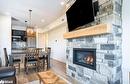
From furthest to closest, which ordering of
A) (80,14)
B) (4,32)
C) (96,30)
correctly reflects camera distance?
1. (4,32)
2. (80,14)
3. (96,30)

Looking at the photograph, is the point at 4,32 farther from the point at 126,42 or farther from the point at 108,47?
the point at 126,42

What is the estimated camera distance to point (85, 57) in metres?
3.29

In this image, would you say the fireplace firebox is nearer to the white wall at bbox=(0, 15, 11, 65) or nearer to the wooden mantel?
the wooden mantel

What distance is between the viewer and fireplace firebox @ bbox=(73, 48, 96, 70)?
9.39 feet

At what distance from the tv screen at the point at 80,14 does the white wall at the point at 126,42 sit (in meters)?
0.71

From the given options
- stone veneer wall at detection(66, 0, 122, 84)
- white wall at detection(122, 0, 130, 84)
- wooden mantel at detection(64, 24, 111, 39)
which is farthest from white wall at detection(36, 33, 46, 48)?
white wall at detection(122, 0, 130, 84)

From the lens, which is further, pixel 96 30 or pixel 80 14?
pixel 80 14

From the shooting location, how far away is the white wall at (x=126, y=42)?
7.62 ft

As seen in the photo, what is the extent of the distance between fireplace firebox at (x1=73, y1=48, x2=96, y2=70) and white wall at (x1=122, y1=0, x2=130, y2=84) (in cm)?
68

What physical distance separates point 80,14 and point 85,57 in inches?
50.4

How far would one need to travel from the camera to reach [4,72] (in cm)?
229

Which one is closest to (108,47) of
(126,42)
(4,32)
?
(126,42)

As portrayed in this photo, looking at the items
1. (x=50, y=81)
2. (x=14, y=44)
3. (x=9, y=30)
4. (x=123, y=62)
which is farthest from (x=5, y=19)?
(x=123, y=62)

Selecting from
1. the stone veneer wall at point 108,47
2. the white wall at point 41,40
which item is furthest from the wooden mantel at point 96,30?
the white wall at point 41,40
